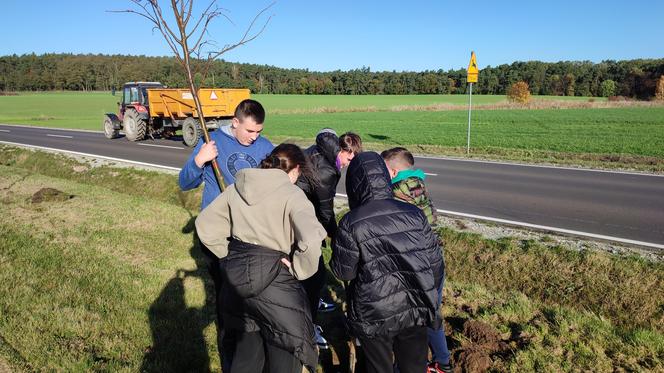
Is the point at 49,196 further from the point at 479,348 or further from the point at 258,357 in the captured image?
the point at 479,348

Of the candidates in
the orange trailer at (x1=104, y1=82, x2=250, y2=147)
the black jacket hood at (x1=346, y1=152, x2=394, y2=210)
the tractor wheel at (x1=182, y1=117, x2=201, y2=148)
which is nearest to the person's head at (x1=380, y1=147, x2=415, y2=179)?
the black jacket hood at (x1=346, y1=152, x2=394, y2=210)

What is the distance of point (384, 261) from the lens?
2.50 metres

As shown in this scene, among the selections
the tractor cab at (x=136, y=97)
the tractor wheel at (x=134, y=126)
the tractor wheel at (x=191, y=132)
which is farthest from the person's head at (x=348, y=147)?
the tractor cab at (x=136, y=97)

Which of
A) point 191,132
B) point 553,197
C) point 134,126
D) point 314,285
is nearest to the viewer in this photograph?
point 314,285

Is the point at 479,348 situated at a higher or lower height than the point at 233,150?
lower

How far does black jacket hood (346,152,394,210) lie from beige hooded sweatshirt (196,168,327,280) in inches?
16.4

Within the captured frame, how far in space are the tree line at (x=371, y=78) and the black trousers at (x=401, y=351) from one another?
251 ft

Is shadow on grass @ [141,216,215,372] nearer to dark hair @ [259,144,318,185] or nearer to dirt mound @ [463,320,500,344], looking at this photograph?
dark hair @ [259,144,318,185]

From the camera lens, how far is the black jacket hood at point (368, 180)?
102 inches

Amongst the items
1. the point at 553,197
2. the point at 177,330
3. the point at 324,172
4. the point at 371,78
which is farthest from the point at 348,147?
the point at 371,78

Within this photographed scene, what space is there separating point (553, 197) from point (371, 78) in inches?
3396

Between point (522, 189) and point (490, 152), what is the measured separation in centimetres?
668

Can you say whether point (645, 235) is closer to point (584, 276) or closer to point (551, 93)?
point (584, 276)

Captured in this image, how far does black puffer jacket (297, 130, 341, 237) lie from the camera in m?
3.93
